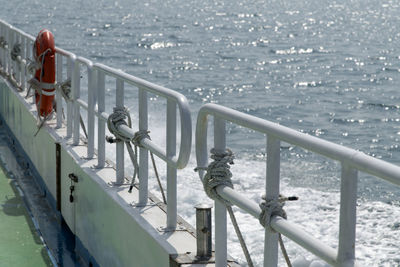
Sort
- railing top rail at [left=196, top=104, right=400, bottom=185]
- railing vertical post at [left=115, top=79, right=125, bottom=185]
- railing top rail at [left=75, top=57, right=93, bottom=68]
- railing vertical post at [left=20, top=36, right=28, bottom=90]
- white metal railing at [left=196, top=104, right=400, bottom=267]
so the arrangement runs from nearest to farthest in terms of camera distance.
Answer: railing top rail at [left=196, top=104, right=400, bottom=185]
white metal railing at [left=196, top=104, right=400, bottom=267]
railing vertical post at [left=115, top=79, right=125, bottom=185]
railing top rail at [left=75, top=57, right=93, bottom=68]
railing vertical post at [left=20, top=36, right=28, bottom=90]

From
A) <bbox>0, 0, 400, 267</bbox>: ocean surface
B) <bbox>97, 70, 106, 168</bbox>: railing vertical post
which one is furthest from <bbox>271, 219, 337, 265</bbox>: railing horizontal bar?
<bbox>0, 0, 400, 267</bbox>: ocean surface

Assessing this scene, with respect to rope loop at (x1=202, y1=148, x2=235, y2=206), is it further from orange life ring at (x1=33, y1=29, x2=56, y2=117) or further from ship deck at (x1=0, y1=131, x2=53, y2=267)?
orange life ring at (x1=33, y1=29, x2=56, y2=117)

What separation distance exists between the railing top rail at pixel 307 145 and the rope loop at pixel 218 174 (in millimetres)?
118

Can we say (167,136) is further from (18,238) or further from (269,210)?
(18,238)

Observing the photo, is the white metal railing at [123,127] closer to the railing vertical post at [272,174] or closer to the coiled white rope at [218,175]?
the coiled white rope at [218,175]

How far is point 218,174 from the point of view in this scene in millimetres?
3148

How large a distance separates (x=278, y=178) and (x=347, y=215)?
0.49 m

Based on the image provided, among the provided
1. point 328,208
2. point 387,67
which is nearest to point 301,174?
point 328,208

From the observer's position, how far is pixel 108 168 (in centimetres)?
503

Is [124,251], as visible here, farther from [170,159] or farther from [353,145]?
[353,145]

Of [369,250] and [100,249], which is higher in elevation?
[100,249]

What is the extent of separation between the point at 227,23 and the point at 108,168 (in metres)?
40.2

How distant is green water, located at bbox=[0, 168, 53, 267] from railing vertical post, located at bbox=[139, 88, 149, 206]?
3.85 feet

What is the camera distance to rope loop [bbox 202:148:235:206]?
3.13 meters
